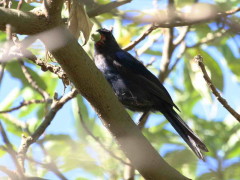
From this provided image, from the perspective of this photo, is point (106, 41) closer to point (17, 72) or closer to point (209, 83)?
point (17, 72)

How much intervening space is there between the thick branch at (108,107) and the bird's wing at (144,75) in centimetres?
180

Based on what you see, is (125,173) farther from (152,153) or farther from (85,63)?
(85,63)

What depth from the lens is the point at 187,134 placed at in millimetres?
3896

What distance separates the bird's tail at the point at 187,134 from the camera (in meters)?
3.53

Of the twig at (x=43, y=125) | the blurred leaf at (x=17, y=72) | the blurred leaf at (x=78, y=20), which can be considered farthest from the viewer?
the blurred leaf at (x=17, y=72)

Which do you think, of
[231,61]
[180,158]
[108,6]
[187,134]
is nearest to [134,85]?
[187,134]

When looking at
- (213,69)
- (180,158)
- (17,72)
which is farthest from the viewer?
(213,69)

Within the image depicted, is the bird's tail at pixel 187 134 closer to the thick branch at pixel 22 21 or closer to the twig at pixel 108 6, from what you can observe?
the twig at pixel 108 6

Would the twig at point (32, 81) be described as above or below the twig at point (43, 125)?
above

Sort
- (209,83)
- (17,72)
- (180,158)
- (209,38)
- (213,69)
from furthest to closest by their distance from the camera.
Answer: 1. (209,38)
2. (213,69)
3. (17,72)
4. (180,158)
5. (209,83)

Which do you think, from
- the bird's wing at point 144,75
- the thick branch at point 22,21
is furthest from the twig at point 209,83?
the bird's wing at point 144,75

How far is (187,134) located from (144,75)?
0.85 meters

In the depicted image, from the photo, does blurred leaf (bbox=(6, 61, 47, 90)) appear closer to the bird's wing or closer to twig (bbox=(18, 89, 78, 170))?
twig (bbox=(18, 89, 78, 170))

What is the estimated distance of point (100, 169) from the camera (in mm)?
3949
